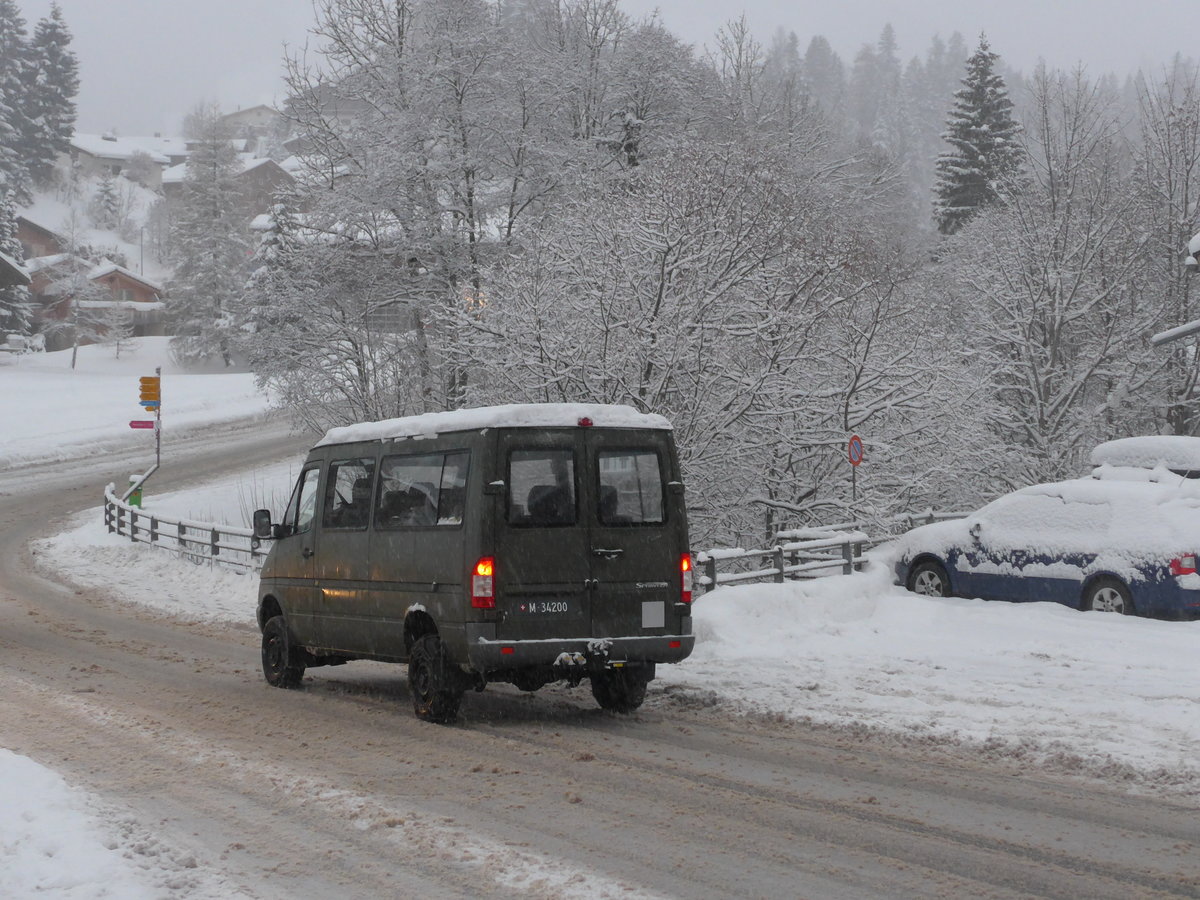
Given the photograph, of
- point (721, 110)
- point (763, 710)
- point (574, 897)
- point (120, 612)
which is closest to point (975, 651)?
point (763, 710)

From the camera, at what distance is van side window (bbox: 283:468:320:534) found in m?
12.5

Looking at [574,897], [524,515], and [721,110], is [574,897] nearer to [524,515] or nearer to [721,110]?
[524,515]

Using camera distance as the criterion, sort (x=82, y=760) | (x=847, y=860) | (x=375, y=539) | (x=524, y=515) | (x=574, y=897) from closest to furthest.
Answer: (x=574, y=897) < (x=847, y=860) < (x=82, y=760) < (x=524, y=515) < (x=375, y=539)

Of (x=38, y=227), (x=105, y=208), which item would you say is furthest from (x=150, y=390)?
(x=105, y=208)

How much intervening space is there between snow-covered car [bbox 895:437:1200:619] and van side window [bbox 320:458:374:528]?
29.7 feet

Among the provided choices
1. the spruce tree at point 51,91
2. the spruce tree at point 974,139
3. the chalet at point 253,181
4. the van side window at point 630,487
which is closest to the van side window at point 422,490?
the van side window at point 630,487

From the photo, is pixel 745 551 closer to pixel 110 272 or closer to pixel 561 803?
pixel 561 803

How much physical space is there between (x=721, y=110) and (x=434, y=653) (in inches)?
1269

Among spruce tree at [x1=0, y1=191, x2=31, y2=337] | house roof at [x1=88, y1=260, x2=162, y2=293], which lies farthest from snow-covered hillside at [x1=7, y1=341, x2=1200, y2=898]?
house roof at [x1=88, y1=260, x2=162, y2=293]

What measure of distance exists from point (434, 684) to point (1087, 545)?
30.0 ft

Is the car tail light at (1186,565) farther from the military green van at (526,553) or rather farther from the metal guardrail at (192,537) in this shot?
the metal guardrail at (192,537)

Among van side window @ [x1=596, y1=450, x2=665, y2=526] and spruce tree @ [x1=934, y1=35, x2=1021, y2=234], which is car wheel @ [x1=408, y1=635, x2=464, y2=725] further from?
spruce tree @ [x1=934, y1=35, x2=1021, y2=234]

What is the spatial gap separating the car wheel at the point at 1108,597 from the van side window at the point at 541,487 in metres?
8.14

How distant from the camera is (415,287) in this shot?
28656 millimetres
